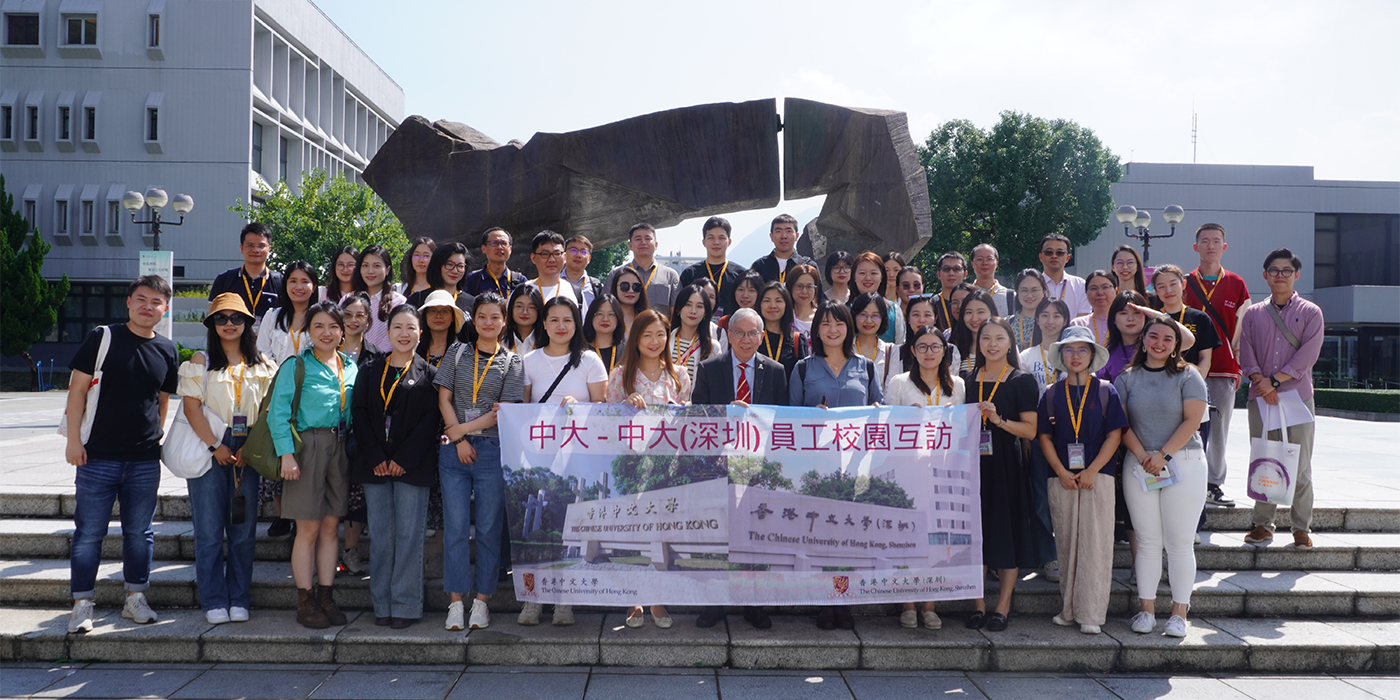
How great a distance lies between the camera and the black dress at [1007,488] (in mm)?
4492

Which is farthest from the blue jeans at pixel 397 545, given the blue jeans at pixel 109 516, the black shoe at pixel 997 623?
the black shoe at pixel 997 623

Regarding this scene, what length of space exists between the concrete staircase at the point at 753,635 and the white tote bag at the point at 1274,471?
1.71ft

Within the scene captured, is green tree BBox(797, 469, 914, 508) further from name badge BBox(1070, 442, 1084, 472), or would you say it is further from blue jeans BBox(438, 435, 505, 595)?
blue jeans BBox(438, 435, 505, 595)

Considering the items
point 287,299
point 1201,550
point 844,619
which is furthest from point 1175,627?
point 287,299

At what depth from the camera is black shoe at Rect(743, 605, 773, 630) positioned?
14.8 ft

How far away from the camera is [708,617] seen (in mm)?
4551

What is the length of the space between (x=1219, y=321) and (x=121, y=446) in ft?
23.6

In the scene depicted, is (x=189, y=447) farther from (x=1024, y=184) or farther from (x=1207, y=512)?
(x=1024, y=184)

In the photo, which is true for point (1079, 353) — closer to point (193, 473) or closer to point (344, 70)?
point (193, 473)

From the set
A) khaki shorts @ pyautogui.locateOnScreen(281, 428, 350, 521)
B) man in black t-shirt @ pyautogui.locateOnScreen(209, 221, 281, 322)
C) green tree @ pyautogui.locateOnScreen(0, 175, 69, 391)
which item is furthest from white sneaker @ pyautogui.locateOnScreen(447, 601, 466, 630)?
green tree @ pyautogui.locateOnScreen(0, 175, 69, 391)

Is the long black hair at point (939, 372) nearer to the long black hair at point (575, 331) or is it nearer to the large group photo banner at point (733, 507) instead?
the large group photo banner at point (733, 507)

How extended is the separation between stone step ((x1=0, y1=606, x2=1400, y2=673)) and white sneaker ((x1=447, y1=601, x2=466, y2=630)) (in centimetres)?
8

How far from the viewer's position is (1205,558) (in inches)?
212

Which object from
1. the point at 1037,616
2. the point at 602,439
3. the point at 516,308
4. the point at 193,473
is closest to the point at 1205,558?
the point at 1037,616
